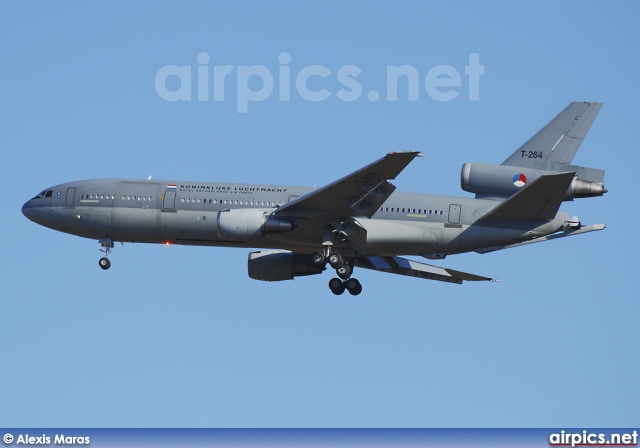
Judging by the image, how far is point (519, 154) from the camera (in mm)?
67312

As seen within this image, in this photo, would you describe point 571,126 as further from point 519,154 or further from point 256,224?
point 256,224

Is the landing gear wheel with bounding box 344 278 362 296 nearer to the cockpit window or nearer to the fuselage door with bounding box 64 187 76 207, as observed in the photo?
the fuselage door with bounding box 64 187 76 207

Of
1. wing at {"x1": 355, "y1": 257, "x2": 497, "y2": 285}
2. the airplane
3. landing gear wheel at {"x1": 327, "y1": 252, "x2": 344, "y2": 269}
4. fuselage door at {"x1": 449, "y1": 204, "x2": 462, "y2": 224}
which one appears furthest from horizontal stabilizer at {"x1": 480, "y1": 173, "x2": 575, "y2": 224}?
wing at {"x1": 355, "y1": 257, "x2": 497, "y2": 285}

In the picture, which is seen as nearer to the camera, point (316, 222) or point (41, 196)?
point (316, 222)

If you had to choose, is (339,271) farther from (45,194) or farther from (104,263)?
(45,194)

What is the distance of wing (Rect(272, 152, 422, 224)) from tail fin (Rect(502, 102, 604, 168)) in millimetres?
7756

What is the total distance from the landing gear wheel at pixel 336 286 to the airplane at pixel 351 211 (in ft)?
0.15

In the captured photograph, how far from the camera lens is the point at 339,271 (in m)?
66.8

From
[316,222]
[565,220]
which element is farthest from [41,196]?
[565,220]

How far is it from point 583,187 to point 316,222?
11552 millimetres

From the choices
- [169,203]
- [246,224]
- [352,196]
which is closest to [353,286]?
[352,196]

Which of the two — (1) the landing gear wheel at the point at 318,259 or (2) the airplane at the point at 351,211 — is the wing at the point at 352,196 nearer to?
(2) the airplane at the point at 351,211

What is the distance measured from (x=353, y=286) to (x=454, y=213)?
19.0 feet

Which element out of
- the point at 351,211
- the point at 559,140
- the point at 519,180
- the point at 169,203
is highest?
the point at 559,140
